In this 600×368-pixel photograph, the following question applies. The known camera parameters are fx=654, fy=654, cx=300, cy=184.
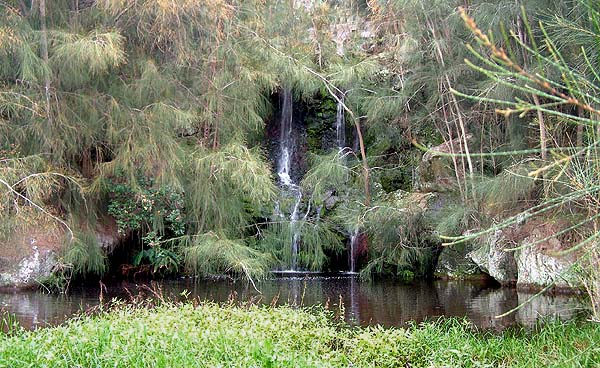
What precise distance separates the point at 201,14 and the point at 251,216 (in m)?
3.31

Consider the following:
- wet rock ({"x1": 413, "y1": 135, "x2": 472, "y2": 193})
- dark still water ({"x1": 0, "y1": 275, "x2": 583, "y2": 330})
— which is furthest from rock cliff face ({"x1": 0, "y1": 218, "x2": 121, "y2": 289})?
wet rock ({"x1": 413, "y1": 135, "x2": 472, "y2": 193})

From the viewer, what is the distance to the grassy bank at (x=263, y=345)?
143 inches

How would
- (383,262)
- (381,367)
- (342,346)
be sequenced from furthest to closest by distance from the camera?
(383,262), (342,346), (381,367)

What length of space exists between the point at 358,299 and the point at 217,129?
3.55 m

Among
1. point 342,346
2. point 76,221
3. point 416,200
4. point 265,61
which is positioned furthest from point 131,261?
point 342,346

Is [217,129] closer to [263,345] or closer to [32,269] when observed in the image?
[32,269]

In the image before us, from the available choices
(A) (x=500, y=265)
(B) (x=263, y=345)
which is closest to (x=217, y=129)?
(A) (x=500, y=265)

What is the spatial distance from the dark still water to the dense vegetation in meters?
0.43

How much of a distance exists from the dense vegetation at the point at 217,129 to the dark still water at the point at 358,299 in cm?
43

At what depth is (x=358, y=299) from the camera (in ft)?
25.8

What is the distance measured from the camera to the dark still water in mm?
6445

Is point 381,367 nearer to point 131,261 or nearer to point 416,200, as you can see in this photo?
point 416,200

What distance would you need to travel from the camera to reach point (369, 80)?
10.8 meters

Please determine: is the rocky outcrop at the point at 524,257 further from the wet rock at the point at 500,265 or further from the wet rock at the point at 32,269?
the wet rock at the point at 32,269
